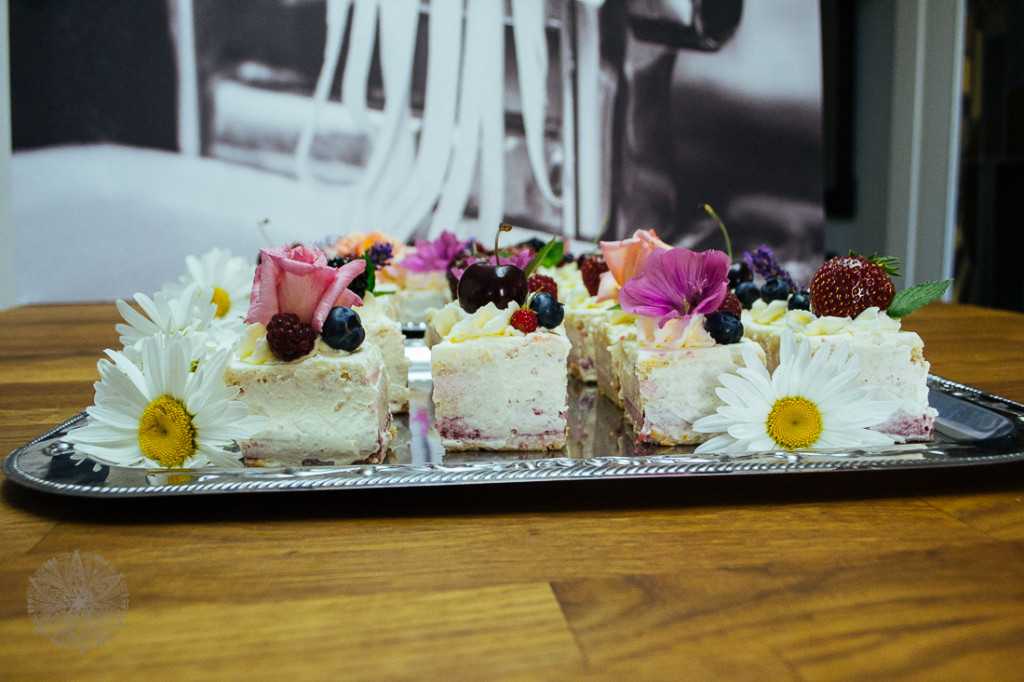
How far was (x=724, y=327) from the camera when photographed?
5.80 feet

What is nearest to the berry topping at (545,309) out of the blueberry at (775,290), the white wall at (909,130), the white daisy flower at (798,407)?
the white daisy flower at (798,407)

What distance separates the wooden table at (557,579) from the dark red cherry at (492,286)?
0.61 meters

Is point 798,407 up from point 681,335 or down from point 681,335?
down

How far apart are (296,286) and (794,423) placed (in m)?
1.04

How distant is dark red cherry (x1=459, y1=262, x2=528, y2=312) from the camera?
1921mm

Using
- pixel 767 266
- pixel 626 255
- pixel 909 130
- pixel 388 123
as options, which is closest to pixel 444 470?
pixel 626 255

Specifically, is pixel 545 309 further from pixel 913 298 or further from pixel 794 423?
pixel 913 298

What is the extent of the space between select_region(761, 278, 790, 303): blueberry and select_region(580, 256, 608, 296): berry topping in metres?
0.66

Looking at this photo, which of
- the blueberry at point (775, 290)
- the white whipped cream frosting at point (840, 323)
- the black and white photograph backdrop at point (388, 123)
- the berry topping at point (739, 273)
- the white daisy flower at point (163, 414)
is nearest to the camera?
the white daisy flower at point (163, 414)

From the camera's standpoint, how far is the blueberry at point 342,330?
1608 mm

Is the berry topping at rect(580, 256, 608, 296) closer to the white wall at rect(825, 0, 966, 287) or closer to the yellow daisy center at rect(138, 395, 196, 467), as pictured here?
the yellow daisy center at rect(138, 395, 196, 467)

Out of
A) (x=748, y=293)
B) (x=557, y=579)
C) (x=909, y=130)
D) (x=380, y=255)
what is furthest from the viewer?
(x=909, y=130)

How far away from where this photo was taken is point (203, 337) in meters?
1.78

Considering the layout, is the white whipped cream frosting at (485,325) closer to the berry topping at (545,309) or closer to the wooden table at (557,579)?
the berry topping at (545,309)
